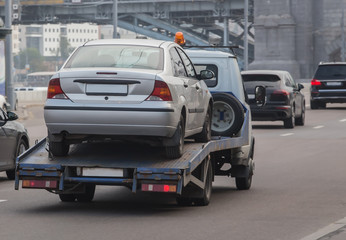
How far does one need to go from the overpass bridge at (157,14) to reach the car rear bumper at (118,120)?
10238 centimetres

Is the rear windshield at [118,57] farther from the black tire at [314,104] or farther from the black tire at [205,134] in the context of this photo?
the black tire at [314,104]

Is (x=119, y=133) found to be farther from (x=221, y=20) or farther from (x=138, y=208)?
(x=221, y=20)

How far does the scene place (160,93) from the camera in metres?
11.0

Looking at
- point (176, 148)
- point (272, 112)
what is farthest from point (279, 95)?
point (176, 148)

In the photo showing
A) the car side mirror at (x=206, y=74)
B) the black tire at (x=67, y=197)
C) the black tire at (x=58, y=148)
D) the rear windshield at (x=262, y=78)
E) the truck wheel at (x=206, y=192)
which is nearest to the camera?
the black tire at (x=58, y=148)

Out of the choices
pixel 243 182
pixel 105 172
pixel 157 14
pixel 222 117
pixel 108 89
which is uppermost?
pixel 157 14

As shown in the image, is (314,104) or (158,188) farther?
(314,104)

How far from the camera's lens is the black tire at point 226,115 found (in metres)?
13.7

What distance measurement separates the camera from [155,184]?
10.8 meters

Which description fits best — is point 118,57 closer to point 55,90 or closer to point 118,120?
point 55,90

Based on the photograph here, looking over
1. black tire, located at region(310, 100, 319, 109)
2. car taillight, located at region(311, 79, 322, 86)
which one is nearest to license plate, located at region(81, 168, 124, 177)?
car taillight, located at region(311, 79, 322, 86)

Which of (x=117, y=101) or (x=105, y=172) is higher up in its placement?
(x=117, y=101)

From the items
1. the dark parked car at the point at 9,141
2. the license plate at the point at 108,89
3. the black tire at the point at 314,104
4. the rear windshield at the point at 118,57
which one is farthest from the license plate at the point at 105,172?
the black tire at the point at 314,104

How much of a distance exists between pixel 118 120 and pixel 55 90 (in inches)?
30.9
